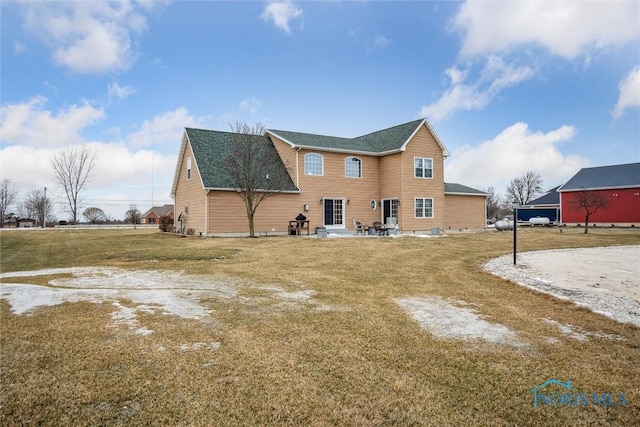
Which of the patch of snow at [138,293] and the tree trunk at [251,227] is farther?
the tree trunk at [251,227]

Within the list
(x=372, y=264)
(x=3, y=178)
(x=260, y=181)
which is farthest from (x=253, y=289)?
(x=3, y=178)

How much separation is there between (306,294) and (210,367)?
3479 millimetres

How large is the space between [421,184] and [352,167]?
500 centimetres

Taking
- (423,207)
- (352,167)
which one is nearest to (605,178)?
(423,207)

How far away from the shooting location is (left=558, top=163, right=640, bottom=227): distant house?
35.8 m

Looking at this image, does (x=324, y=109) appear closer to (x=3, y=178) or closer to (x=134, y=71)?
(x=134, y=71)

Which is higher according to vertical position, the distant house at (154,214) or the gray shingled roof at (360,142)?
the gray shingled roof at (360,142)

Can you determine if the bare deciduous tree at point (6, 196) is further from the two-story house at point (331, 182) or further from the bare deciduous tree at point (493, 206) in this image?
the bare deciduous tree at point (493, 206)

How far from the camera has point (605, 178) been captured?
38688 mm

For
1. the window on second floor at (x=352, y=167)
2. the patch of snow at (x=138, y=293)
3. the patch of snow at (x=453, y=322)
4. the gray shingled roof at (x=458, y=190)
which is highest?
the window on second floor at (x=352, y=167)

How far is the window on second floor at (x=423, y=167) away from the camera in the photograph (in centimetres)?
2542

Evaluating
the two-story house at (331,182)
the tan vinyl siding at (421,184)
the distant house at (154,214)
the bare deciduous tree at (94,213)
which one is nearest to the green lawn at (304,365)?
the two-story house at (331,182)

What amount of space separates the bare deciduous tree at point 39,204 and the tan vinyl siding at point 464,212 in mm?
52712

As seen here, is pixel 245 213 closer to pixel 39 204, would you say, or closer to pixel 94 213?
pixel 39 204
